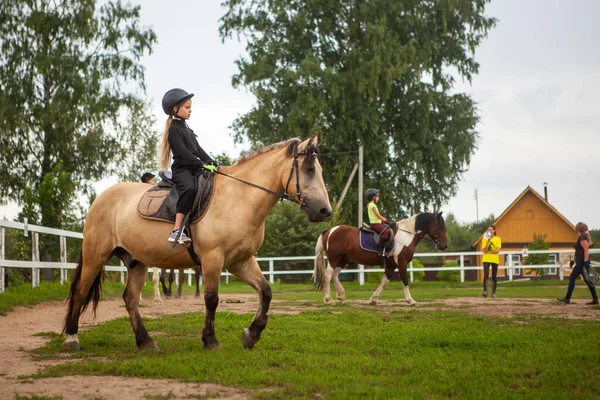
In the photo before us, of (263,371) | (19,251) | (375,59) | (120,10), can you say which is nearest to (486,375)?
(263,371)

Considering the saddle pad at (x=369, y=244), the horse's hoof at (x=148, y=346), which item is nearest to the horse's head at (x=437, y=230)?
the saddle pad at (x=369, y=244)

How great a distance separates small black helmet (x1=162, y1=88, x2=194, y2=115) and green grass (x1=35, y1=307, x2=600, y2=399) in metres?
2.78

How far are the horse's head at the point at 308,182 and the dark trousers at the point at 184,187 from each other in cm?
106

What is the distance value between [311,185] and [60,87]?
31.2 metres

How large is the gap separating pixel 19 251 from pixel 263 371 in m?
13.2

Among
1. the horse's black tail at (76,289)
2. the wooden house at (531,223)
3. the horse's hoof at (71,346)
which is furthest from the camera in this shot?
the wooden house at (531,223)

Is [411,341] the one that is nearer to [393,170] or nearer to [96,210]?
[96,210]

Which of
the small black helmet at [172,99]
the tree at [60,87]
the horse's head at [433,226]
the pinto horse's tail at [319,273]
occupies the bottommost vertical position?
the pinto horse's tail at [319,273]

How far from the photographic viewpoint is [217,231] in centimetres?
791

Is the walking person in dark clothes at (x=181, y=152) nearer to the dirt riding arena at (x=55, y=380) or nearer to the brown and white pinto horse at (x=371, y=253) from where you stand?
the dirt riding arena at (x=55, y=380)

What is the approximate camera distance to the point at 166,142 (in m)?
8.45

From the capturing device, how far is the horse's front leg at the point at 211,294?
7852 millimetres

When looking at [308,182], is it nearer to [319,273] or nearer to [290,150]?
[290,150]

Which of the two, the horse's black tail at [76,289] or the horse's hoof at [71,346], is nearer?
the horse's hoof at [71,346]
